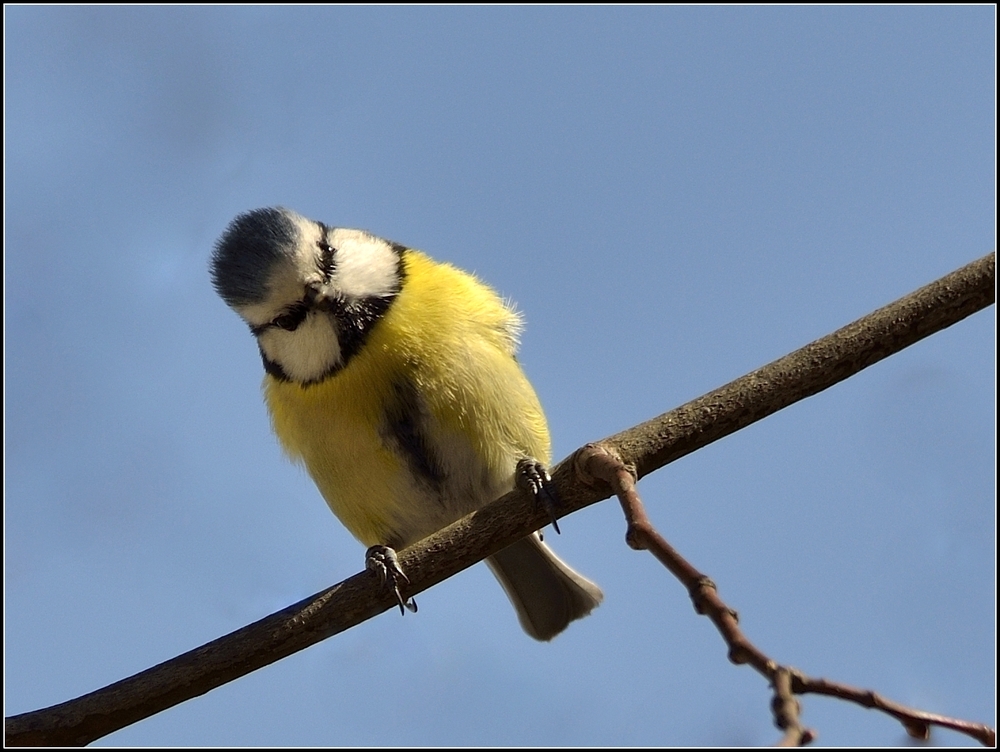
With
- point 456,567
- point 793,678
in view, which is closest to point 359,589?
point 456,567

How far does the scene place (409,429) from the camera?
3.25m

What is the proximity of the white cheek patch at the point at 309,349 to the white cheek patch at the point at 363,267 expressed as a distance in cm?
14

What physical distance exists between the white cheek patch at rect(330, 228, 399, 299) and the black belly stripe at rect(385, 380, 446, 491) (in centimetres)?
39

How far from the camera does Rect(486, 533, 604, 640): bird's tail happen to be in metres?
3.88

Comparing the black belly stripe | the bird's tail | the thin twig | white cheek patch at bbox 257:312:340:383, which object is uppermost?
white cheek patch at bbox 257:312:340:383

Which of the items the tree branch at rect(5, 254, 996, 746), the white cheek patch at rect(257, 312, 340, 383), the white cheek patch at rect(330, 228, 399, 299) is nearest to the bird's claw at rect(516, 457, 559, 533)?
the tree branch at rect(5, 254, 996, 746)

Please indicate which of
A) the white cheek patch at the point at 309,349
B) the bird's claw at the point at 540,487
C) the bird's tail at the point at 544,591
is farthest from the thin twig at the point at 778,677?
the bird's tail at the point at 544,591

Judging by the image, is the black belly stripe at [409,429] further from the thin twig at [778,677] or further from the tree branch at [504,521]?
the thin twig at [778,677]

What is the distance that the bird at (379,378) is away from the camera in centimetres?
325

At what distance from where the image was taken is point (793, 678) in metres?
1.01

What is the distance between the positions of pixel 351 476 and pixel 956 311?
191cm

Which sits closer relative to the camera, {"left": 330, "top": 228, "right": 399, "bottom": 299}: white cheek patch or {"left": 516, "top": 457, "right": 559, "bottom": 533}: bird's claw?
{"left": 516, "top": 457, "right": 559, "bottom": 533}: bird's claw

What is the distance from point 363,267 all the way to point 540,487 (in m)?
1.32

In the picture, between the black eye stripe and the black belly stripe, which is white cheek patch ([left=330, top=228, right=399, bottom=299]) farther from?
the black belly stripe
